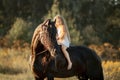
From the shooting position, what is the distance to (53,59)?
33.2ft

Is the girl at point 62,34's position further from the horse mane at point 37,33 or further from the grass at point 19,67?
the grass at point 19,67

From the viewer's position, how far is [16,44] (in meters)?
27.6

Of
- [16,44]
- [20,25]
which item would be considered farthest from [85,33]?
[16,44]

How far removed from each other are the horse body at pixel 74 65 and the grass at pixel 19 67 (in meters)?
3.66

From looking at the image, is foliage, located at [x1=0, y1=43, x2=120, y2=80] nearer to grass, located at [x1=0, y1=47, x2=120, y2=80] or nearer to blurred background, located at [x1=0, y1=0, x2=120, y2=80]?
grass, located at [x1=0, y1=47, x2=120, y2=80]

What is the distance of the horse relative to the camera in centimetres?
954

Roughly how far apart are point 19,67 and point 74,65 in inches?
339

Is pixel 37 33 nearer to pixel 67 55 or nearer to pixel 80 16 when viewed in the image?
pixel 67 55

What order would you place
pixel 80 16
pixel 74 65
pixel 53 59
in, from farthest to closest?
1. pixel 80 16
2. pixel 74 65
3. pixel 53 59

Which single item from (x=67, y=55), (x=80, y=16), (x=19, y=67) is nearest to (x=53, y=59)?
(x=67, y=55)

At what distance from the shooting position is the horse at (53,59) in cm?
954

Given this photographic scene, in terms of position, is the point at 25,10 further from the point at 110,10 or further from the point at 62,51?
the point at 62,51

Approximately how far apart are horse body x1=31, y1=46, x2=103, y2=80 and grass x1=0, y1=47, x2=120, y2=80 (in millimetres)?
3663

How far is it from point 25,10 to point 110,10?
8.01 meters
